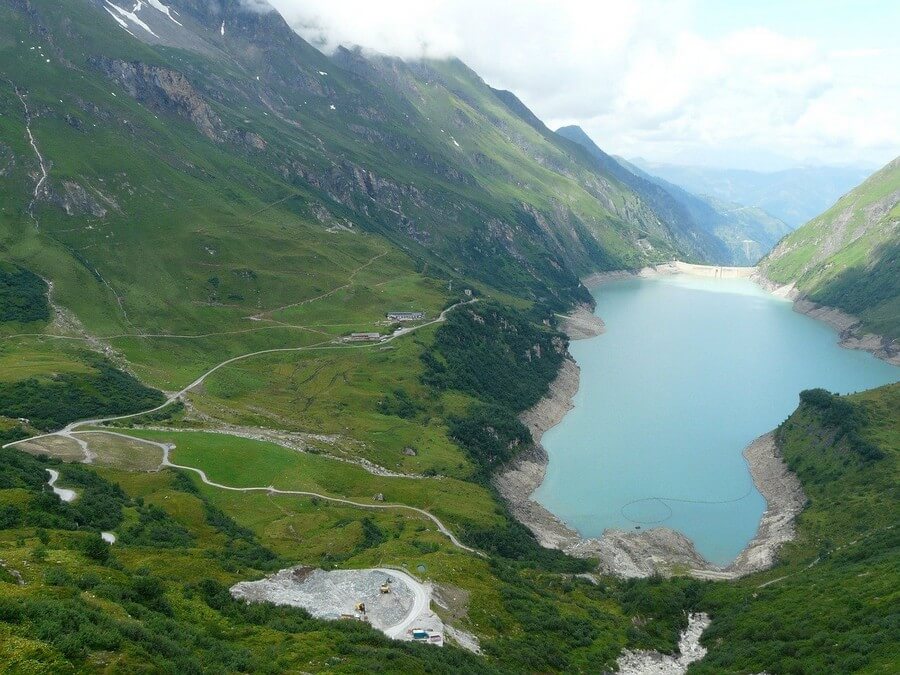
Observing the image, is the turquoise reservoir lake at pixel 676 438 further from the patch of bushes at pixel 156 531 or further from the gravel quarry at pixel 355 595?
the patch of bushes at pixel 156 531

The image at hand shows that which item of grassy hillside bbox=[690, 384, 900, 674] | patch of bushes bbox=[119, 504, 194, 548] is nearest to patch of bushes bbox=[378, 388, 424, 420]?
patch of bushes bbox=[119, 504, 194, 548]

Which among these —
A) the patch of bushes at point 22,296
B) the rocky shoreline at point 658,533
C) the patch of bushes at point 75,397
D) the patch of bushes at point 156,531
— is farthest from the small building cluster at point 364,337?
the patch of bushes at point 156,531

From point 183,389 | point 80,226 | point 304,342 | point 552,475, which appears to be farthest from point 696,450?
point 80,226

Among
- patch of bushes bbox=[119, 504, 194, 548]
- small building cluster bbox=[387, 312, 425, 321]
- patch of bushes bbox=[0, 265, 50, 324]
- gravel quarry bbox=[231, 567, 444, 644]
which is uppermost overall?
small building cluster bbox=[387, 312, 425, 321]

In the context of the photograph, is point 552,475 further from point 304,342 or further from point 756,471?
point 304,342

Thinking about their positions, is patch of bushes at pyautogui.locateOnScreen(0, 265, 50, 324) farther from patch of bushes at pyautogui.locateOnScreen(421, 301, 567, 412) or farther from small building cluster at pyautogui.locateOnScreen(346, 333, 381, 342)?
patch of bushes at pyautogui.locateOnScreen(421, 301, 567, 412)

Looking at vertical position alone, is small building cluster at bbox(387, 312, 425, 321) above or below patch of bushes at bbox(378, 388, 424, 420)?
above

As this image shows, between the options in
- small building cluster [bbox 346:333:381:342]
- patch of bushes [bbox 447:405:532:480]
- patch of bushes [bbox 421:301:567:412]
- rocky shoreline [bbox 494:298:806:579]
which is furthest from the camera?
small building cluster [bbox 346:333:381:342]
